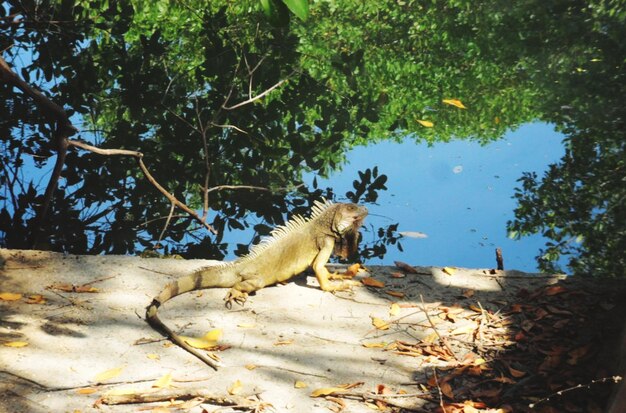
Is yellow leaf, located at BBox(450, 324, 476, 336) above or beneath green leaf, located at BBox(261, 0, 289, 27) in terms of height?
beneath

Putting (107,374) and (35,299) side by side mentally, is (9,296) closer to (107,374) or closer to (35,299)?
(35,299)

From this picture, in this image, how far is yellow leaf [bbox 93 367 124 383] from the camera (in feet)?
10.6

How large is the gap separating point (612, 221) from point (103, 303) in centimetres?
434

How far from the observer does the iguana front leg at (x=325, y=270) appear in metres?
4.41

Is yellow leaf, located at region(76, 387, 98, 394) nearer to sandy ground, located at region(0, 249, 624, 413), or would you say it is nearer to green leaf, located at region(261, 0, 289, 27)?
sandy ground, located at region(0, 249, 624, 413)

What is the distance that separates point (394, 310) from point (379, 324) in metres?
0.19

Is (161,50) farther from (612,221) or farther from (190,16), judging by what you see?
(612,221)

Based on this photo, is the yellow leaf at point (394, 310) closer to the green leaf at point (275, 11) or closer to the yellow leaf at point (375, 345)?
the yellow leaf at point (375, 345)

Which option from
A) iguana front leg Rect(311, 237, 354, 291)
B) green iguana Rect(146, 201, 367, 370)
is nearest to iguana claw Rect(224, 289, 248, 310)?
green iguana Rect(146, 201, 367, 370)

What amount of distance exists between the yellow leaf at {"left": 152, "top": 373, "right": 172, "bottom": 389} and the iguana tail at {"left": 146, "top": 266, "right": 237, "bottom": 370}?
201 millimetres

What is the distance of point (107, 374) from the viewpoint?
329 centimetres

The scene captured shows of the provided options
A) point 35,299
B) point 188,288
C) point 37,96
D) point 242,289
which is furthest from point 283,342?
point 37,96

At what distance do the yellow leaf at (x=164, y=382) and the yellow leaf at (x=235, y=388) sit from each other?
28cm

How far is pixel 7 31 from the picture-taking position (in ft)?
20.6
